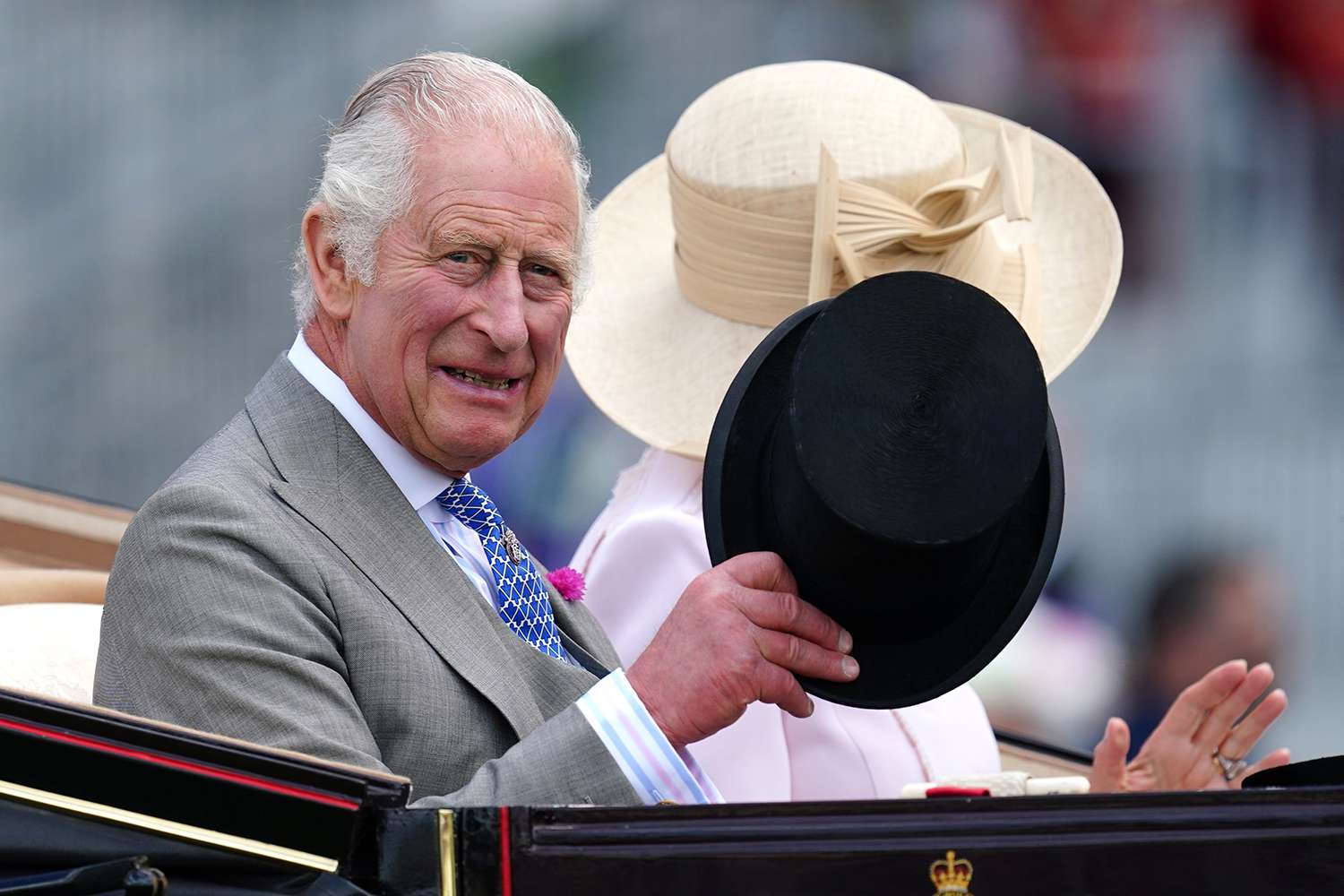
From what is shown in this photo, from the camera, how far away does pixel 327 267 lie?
79.5 inches

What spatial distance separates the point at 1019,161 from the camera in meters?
2.38

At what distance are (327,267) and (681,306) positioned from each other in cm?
97

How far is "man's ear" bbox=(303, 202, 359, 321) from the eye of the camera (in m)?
2.00

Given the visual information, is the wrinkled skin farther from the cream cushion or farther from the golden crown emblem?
the golden crown emblem

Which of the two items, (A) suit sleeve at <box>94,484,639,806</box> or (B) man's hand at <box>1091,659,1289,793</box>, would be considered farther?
(B) man's hand at <box>1091,659,1289,793</box>

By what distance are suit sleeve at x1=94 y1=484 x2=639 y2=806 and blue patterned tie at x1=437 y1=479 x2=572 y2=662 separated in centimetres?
29

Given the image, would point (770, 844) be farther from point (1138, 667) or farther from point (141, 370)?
point (141, 370)

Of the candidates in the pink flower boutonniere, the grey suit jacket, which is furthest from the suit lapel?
the pink flower boutonniere

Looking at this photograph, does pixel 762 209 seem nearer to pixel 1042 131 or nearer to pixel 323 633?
pixel 323 633

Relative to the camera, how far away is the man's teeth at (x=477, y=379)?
197 cm

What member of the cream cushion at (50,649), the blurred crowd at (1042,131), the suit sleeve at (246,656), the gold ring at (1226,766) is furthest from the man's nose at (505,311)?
the blurred crowd at (1042,131)

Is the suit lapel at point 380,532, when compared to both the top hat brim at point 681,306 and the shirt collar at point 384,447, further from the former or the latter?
the top hat brim at point 681,306

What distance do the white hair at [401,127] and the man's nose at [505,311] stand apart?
134mm

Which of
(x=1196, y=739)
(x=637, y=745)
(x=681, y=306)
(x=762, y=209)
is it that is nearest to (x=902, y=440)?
(x=637, y=745)
